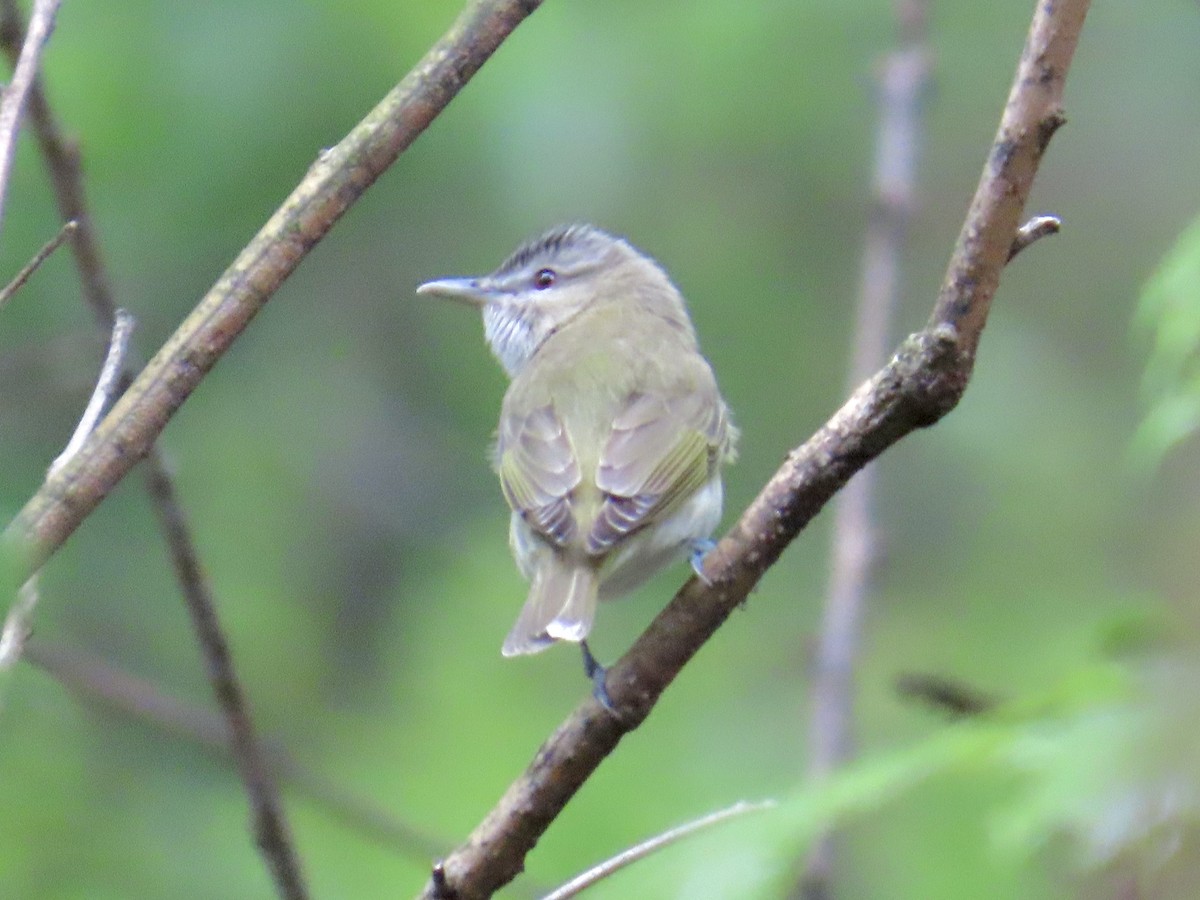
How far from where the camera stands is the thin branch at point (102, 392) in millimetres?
2012

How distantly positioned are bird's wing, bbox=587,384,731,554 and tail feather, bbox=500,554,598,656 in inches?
2.9

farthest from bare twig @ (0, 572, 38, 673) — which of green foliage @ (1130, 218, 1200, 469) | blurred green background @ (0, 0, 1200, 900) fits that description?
blurred green background @ (0, 0, 1200, 900)

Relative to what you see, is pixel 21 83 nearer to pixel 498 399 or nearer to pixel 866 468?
pixel 866 468

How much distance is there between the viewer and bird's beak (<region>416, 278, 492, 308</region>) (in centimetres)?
488

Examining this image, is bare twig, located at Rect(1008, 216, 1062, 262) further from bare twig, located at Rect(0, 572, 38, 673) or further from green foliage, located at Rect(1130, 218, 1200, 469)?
bare twig, located at Rect(0, 572, 38, 673)

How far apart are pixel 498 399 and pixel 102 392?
4.87 metres

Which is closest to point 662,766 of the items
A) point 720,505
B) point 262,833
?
point 720,505

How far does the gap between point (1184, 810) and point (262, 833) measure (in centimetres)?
136

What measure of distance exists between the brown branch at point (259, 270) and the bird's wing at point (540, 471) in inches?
63.2

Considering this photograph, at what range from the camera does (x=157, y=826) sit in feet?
18.6

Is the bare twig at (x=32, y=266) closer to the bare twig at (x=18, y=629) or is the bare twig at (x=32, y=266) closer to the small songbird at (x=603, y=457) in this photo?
the bare twig at (x=18, y=629)

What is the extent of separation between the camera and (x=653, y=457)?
3852mm

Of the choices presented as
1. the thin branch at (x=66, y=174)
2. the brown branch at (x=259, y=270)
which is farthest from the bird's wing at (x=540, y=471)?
the brown branch at (x=259, y=270)

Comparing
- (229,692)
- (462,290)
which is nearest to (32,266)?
(229,692)
